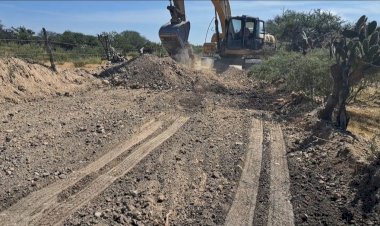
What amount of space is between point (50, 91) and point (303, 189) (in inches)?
377

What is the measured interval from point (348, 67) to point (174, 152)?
4.74 metres

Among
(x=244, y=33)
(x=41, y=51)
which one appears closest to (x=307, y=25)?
(x=244, y=33)

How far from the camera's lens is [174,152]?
26.1ft

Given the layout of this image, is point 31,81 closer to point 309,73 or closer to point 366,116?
point 309,73

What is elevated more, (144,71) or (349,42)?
(349,42)

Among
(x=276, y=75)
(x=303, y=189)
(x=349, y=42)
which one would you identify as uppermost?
(x=349, y=42)

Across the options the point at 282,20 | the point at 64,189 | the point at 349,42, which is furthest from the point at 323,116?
the point at 282,20

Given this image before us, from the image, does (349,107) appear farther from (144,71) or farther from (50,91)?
(50,91)

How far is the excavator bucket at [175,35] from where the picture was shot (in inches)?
731

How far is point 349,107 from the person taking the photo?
13539 millimetres

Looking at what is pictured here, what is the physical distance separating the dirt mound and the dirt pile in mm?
1206

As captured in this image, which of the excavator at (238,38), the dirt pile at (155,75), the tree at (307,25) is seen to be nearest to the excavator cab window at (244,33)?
the excavator at (238,38)

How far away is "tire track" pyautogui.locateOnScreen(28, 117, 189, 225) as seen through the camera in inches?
213

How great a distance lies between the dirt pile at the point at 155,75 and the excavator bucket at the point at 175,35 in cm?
151
